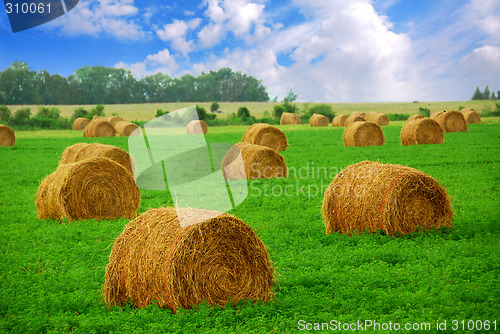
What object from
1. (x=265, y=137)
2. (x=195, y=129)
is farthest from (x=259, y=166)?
(x=195, y=129)

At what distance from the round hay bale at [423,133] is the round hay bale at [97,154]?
17568 mm

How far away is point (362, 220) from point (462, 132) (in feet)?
99.5

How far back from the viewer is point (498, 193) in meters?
13.7

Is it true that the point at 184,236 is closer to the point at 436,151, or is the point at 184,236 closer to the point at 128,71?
the point at 436,151

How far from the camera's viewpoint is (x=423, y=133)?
29.0 m

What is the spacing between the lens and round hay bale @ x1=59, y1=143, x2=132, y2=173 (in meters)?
17.7

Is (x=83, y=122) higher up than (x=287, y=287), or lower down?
higher up

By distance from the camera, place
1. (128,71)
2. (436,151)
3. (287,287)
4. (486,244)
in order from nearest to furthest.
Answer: (287,287)
(486,244)
(436,151)
(128,71)

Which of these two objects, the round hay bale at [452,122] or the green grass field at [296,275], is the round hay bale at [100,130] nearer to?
the round hay bale at [452,122]

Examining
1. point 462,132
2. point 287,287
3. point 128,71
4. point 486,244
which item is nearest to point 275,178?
point 486,244

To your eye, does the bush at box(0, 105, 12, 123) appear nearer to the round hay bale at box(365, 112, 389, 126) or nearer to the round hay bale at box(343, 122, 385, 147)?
the round hay bale at box(365, 112, 389, 126)

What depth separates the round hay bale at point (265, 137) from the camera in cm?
2627

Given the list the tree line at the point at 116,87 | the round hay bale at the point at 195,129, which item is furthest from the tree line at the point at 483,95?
the round hay bale at the point at 195,129

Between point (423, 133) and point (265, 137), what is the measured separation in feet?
31.3
